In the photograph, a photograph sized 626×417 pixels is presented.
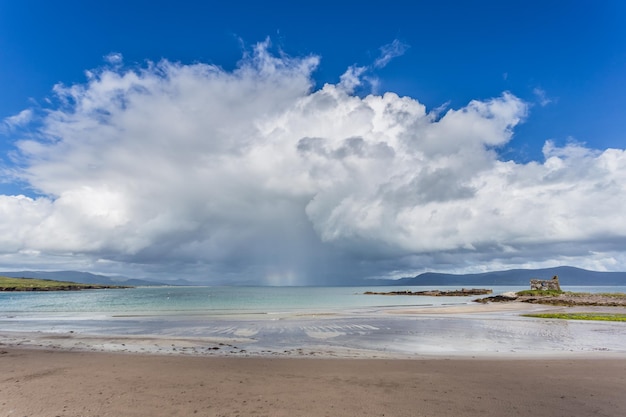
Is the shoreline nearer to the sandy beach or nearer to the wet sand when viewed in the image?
the sandy beach

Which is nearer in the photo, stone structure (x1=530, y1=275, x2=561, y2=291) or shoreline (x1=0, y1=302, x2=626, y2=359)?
shoreline (x1=0, y1=302, x2=626, y2=359)

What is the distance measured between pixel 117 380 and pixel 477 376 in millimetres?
14604

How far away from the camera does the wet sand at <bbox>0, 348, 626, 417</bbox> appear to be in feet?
35.3

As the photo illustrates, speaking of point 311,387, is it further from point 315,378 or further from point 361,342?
point 361,342

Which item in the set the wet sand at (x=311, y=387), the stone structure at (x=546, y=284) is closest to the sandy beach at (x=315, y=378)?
the wet sand at (x=311, y=387)

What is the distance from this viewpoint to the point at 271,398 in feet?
38.8

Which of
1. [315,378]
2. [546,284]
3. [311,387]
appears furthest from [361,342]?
[546,284]

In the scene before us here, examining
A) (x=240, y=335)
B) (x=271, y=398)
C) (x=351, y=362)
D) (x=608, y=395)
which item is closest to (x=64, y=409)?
(x=271, y=398)

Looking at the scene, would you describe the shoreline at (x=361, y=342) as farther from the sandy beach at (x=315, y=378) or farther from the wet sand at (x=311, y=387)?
the wet sand at (x=311, y=387)

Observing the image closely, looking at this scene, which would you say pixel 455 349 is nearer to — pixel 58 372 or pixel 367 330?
pixel 367 330

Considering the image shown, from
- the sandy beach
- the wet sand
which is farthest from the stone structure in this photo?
the wet sand

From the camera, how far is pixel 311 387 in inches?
514

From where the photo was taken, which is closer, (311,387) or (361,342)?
(311,387)

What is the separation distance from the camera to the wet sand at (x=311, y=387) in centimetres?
1076
